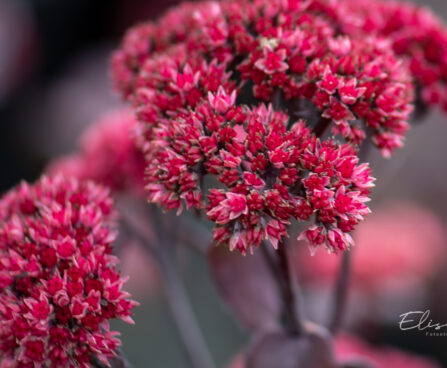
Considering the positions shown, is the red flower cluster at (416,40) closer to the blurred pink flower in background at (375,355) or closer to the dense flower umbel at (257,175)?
the dense flower umbel at (257,175)

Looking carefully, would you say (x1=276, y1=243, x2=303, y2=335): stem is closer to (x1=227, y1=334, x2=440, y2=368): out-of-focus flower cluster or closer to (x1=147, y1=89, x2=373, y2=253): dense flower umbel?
(x1=147, y1=89, x2=373, y2=253): dense flower umbel

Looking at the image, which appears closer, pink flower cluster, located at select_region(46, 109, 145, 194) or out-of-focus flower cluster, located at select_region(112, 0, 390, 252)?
out-of-focus flower cluster, located at select_region(112, 0, 390, 252)

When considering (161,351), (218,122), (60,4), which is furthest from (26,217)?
(60,4)

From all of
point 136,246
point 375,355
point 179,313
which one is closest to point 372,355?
point 375,355

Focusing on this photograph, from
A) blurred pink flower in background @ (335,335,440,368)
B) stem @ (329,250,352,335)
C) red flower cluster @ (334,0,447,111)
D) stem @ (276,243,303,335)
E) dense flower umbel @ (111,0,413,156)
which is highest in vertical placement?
dense flower umbel @ (111,0,413,156)

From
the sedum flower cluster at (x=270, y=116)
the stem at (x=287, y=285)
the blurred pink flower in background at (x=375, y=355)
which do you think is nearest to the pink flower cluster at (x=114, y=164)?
the sedum flower cluster at (x=270, y=116)

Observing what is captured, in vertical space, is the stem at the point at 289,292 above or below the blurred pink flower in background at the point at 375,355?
above

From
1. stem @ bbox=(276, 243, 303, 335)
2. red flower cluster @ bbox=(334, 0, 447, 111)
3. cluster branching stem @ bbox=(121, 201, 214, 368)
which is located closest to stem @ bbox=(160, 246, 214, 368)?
cluster branching stem @ bbox=(121, 201, 214, 368)

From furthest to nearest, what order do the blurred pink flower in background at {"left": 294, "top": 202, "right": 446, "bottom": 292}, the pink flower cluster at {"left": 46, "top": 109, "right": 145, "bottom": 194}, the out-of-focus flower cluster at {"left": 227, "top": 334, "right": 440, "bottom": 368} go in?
1. the blurred pink flower in background at {"left": 294, "top": 202, "right": 446, "bottom": 292}
2. the out-of-focus flower cluster at {"left": 227, "top": 334, "right": 440, "bottom": 368}
3. the pink flower cluster at {"left": 46, "top": 109, "right": 145, "bottom": 194}
